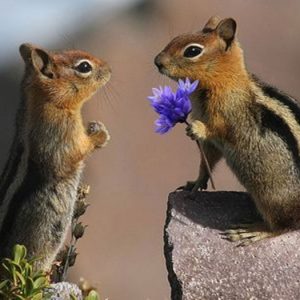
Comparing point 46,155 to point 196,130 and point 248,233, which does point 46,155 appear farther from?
point 248,233

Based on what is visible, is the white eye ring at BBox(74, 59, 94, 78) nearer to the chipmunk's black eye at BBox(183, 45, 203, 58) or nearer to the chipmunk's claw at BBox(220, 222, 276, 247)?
the chipmunk's black eye at BBox(183, 45, 203, 58)

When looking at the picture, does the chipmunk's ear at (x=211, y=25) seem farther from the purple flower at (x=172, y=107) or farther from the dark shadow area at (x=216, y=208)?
the dark shadow area at (x=216, y=208)

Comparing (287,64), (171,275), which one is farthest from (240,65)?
(287,64)

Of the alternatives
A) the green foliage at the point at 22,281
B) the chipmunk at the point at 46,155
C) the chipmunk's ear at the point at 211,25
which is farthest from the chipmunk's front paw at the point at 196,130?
the green foliage at the point at 22,281

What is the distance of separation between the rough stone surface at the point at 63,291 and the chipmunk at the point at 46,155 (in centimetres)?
29

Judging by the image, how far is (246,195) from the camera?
6.05 metres

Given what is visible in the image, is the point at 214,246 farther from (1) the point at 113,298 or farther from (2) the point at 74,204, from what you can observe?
(1) the point at 113,298

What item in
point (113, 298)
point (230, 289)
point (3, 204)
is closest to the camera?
point (230, 289)

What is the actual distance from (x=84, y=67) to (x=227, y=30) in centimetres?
71

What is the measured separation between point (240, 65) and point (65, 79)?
83cm

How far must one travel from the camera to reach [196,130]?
18.4ft

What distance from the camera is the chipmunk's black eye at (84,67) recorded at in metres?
6.02

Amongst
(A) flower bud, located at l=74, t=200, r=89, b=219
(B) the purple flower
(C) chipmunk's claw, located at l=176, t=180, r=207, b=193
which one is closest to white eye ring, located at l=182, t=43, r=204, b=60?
(B) the purple flower

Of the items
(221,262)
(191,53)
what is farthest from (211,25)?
(221,262)
